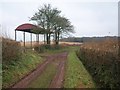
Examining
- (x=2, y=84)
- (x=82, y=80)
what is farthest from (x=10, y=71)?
(x=82, y=80)

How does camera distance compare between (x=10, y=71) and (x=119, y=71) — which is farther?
(x=10, y=71)

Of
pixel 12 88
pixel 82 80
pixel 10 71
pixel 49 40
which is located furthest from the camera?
pixel 49 40

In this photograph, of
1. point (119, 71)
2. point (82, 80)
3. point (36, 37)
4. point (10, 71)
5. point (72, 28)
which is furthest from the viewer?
point (72, 28)

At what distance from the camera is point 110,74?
9711 millimetres

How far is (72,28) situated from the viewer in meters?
56.5

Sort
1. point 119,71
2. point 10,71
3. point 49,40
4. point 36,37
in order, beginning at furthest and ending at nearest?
point 49,40 < point 36,37 < point 10,71 < point 119,71

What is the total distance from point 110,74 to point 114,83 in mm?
541

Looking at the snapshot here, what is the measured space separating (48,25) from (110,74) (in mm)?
39444

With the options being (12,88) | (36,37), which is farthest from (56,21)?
(12,88)

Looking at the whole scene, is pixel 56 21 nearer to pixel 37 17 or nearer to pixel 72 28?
pixel 37 17

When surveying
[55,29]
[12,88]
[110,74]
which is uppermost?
[55,29]

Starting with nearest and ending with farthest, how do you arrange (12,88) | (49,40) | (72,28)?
(12,88), (49,40), (72,28)

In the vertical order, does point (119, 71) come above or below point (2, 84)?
above

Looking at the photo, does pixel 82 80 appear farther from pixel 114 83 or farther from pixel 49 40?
pixel 49 40
